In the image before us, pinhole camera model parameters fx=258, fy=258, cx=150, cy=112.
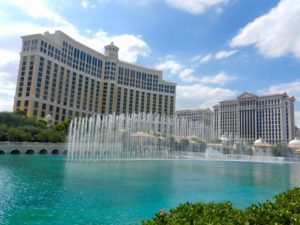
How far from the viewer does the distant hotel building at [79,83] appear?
88625 millimetres

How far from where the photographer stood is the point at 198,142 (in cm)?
6075

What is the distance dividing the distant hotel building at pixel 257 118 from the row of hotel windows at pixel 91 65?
104 feet

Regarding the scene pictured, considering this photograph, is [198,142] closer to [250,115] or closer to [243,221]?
[243,221]

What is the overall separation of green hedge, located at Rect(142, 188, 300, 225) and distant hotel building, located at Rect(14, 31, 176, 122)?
89360 mm

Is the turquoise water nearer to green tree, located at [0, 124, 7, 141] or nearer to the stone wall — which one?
the stone wall

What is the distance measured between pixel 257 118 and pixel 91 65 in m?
85.3

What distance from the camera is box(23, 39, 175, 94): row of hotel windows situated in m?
95.0

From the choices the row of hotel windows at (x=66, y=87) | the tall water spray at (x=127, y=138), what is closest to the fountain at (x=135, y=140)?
the tall water spray at (x=127, y=138)

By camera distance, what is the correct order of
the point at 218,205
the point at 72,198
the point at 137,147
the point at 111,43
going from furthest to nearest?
the point at 111,43 < the point at 137,147 < the point at 72,198 < the point at 218,205

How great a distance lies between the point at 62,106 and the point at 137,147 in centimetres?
5672

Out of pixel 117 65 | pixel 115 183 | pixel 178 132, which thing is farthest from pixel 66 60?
pixel 115 183

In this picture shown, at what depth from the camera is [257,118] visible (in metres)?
131

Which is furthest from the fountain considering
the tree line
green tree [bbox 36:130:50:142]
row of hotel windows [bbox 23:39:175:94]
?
row of hotel windows [bbox 23:39:175:94]

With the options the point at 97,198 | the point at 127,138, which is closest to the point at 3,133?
the point at 127,138
